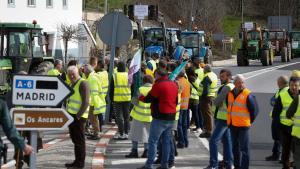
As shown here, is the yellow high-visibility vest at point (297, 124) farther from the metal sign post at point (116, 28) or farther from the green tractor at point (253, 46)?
the green tractor at point (253, 46)

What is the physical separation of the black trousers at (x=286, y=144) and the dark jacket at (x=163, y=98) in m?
1.94

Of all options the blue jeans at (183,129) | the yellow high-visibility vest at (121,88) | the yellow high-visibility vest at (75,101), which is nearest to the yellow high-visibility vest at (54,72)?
the yellow high-visibility vest at (121,88)

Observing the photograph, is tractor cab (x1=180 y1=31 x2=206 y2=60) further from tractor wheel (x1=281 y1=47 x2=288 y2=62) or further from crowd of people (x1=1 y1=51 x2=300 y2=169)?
crowd of people (x1=1 y1=51 x2=300 y2=169)

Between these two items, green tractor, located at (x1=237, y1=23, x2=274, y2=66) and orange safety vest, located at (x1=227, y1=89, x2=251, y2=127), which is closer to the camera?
orange safety vest, located at (x1=227, y1=89, x2=251, y2=127)

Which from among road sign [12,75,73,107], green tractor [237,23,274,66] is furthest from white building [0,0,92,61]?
road sign [12,75,73,107]

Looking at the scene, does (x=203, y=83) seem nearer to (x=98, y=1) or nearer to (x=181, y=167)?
(x=181, y=167)

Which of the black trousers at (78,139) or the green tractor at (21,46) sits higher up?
the green tractor at (21,46)

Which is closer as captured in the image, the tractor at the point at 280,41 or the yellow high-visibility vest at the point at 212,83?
the yellow high-visibility vest at the point at 212,83

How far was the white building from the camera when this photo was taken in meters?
51.1

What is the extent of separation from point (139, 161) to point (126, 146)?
185 cm

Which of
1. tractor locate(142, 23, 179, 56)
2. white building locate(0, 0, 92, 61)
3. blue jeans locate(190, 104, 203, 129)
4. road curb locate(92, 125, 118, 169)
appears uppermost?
white building locate(0, 0, 92, 61)

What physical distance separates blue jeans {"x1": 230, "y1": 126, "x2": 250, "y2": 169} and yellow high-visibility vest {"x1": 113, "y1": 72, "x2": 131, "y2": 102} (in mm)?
4599

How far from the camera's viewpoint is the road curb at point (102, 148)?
41.1 ft

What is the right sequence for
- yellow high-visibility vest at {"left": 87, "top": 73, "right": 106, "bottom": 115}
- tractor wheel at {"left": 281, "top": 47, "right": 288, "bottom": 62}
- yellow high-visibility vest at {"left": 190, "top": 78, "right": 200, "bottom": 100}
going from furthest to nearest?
tractor wheel at {"left": 281, "top": 47, "right": 288, "bottom": 62} → yellow high-visibility vest at {"left": 190, "top": 78, "right": 200, "bottom": 100} → yellow high-visibility vest at {"left": 87, "top": 73, "right": 106, "bottom": 115}
